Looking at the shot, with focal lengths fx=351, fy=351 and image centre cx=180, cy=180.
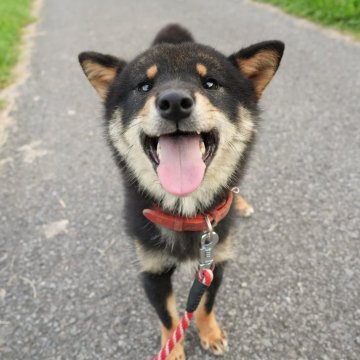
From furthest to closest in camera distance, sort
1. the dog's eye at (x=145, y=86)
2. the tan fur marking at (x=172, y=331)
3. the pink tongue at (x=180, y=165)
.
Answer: the tan fur marking at (x=172, y=331), the dog's eye at (x=145, y=86), the pink tongue at (x=180, y=165)

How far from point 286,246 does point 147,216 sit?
137 cm

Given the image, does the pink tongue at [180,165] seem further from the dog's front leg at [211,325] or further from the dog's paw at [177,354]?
the dog's paw at [177,354]

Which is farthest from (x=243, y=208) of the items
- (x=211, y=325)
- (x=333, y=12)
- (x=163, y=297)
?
(x=333, y=12)

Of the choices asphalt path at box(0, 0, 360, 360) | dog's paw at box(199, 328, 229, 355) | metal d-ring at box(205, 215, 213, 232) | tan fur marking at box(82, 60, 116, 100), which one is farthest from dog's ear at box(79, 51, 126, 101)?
dog's paw at box(199, 328, 229, 355)

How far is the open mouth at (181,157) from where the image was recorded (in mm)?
1742

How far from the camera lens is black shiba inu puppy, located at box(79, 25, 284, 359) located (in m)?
1.79

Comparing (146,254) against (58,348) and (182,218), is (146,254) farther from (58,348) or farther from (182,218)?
(58,348)

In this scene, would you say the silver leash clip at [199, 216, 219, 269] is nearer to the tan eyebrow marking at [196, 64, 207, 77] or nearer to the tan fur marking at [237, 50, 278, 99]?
the tan eyebrow marking at [196, 64, 207, 77]

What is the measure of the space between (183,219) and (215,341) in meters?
0.86

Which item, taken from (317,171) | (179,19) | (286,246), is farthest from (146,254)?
(179,19)

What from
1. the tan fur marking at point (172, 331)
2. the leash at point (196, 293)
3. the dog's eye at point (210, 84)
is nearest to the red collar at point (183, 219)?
the leash at point (196, 293)

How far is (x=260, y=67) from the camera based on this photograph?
2.22 metres

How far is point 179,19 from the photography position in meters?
8.72

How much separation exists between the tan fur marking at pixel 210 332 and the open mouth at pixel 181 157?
931mm
